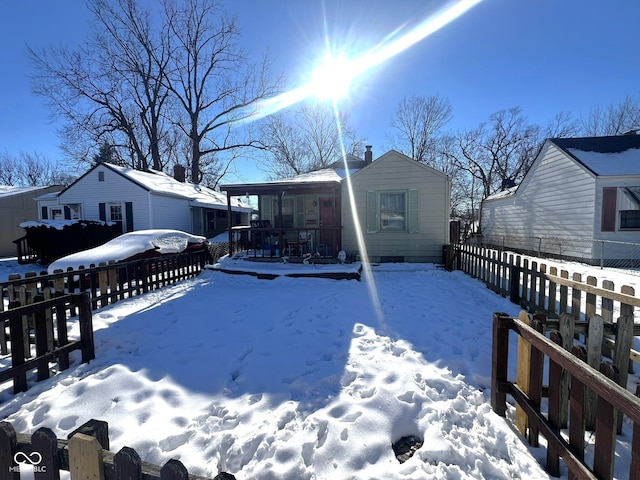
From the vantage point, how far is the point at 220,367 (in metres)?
3.25

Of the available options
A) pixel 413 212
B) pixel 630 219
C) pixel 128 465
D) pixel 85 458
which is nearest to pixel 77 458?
pixel 85 458

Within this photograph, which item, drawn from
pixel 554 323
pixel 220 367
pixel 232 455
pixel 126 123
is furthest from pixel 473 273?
pixel 126 123

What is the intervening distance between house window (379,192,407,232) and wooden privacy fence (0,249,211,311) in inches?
247

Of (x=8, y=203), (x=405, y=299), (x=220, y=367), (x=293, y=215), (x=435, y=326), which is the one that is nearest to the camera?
(x=220, y=367)

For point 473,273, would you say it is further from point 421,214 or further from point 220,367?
point 220,367

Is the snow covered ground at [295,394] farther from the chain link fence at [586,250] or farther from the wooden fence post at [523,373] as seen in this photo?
the chain link fence at [586,250]

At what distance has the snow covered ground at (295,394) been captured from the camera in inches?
78.3

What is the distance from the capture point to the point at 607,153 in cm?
1257

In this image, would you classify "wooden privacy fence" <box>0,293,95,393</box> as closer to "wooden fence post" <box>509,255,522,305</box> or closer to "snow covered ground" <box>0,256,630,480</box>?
"snow covered ground" <box>0,256,630,480</box>

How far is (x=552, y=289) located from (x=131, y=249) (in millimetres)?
8941

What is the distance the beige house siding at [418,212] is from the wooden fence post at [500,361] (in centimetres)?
834

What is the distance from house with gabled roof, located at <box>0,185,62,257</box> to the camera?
18462 millimetres

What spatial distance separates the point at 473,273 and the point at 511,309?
299 centimetres

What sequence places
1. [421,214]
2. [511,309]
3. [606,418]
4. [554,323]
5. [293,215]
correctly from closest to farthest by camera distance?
1. [606,418]
2. [554,323]
3. [511,309]
4. [421,214]
5. [293,215]
